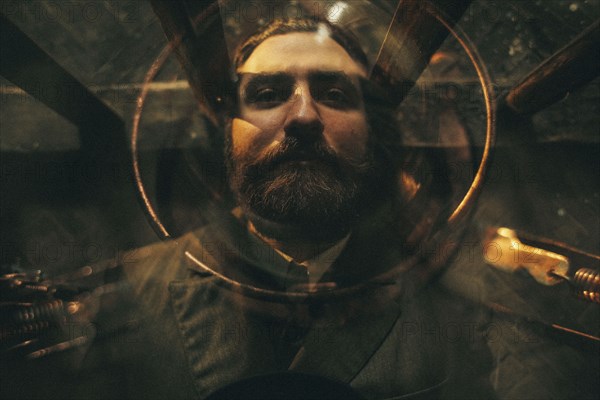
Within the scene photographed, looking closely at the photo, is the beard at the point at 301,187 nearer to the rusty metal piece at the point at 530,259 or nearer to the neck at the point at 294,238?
the neck at the point at 294,238

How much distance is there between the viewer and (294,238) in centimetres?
193

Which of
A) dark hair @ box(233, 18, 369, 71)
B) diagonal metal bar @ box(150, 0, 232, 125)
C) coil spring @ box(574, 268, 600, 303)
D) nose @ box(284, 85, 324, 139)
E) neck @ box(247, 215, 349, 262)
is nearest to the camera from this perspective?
diagonal metal bar @ box(150, 0, 232, 125)

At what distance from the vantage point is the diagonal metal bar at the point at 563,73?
1.58 meters

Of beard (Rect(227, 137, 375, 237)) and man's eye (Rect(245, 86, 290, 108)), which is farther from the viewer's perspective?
man's eye (Rect(245, 86, 290, 108))

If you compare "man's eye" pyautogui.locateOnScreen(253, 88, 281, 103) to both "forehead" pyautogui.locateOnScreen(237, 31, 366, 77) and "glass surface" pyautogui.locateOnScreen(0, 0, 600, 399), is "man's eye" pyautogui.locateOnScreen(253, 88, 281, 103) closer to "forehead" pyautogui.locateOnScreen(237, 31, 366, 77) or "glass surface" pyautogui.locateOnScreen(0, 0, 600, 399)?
"glass surface" pyautogui.locateOnScreen(0, 0, 600, 399)

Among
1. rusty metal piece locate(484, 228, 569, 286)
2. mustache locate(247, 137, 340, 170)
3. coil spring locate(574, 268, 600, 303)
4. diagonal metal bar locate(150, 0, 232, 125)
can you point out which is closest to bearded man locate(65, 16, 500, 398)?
mustache locate(247, 137, 340, 170)

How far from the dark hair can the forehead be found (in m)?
0.05

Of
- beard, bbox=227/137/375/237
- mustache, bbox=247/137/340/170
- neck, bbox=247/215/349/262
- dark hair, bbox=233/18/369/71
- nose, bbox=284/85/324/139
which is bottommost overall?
neck, bbox=247/215/349/262

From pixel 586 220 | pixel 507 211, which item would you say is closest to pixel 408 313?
pixel 507 211

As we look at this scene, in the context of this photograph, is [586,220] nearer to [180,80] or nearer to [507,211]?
[507,211]

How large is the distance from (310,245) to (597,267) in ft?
6.02

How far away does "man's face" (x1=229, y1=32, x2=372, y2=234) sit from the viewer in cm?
179

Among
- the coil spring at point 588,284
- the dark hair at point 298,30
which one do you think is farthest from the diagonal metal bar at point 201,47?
the coil spring at point 588,284

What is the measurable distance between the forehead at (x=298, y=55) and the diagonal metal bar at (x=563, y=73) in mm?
1199
